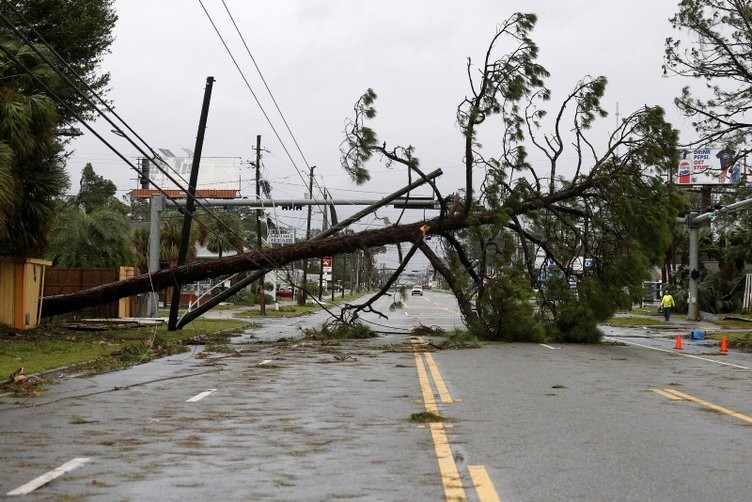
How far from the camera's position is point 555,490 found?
22.7ft

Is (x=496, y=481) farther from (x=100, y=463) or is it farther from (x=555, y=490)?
(x=100, y=463)

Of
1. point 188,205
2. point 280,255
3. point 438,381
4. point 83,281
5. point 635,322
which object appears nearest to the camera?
point 438,381

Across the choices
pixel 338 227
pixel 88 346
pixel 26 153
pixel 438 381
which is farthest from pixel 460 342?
pixel 26 153

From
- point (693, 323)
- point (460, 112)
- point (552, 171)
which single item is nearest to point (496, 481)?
point (460, 112)

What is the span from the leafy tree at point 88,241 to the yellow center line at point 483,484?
1494 inches

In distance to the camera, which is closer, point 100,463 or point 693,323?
point 100,463

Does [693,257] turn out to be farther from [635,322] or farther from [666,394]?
[666,394]

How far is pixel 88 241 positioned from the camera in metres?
42.9

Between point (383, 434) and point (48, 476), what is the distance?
357cm

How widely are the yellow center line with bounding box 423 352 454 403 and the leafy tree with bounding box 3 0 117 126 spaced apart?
47.9ft

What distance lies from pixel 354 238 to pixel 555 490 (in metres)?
Result: 20.1

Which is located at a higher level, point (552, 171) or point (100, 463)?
point (552, 171)

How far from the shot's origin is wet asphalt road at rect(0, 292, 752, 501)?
7082mm

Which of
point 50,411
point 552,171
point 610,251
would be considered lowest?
point 50,411
